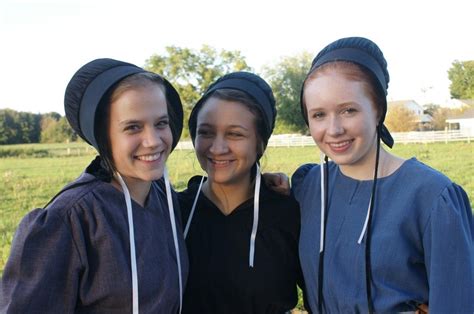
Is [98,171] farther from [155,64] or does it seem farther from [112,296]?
[155,64]

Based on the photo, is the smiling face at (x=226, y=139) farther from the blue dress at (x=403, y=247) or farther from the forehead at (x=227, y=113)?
the blue dress at (x=403, y=247)

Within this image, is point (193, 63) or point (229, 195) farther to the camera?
point (193, 63)

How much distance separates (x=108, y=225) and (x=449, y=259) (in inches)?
53.2

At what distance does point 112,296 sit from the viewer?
193cm

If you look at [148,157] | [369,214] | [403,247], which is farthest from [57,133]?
[403,247]

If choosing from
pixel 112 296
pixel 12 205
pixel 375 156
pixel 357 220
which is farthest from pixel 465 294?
pixel 12 205

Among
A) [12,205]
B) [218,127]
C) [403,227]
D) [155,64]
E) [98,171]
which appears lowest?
[12,205]

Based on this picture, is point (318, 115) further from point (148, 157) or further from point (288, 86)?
point (288, 86)

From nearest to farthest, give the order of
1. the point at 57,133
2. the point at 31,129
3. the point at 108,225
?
the point at 108,225 → the point at 31,129 → the point at 57,133

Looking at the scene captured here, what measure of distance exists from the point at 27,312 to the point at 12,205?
11.0m

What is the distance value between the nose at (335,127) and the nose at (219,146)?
0.63 meters

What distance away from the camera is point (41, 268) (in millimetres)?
1766

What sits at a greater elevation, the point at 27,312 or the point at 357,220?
the point at 357,220

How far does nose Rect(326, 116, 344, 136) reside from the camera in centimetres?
220
